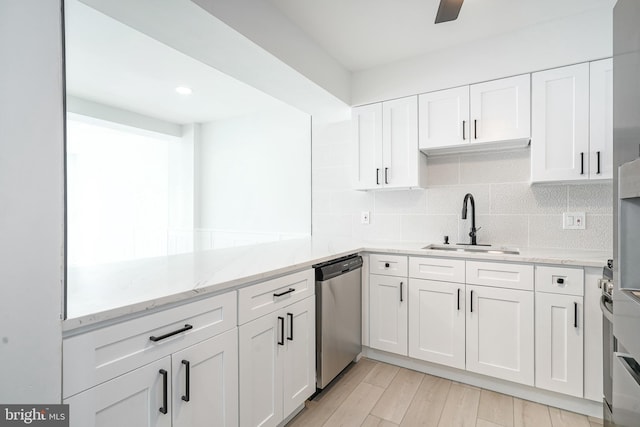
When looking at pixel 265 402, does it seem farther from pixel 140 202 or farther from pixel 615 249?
pixel 140 202

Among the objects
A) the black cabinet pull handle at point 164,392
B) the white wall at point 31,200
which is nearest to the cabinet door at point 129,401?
the black cabinet pull handle at point 164,392

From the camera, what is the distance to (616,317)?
0.69 m

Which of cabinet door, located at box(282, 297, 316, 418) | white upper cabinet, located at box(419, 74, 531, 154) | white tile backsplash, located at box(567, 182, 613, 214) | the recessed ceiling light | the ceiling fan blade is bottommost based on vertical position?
cabinet door, located at box(282, 297, 316, 418)

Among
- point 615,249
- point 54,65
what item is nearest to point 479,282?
point 615,249

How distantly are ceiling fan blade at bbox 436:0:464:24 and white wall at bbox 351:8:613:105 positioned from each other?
921 millimetres

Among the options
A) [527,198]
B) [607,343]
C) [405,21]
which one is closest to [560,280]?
[607,343]

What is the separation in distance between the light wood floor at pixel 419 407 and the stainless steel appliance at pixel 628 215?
1.29 meters

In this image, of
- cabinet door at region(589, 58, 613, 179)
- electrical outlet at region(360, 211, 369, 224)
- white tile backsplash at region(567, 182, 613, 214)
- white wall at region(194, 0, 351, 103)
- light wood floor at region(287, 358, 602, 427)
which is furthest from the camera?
electrical outlet at region(360, 211, 369, 224)

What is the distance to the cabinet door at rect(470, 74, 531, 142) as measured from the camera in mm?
2117

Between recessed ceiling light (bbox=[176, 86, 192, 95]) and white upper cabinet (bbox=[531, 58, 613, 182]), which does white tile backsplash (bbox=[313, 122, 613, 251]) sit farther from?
recessed ceiling light (bbox=[176, 86, 192, 95])

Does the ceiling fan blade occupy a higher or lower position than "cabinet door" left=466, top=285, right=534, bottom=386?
higher

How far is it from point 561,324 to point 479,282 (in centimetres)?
48

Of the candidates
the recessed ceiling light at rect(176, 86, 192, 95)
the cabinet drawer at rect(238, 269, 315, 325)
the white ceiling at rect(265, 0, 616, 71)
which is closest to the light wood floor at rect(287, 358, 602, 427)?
the cabinet drawer at rect(238, 269, 315, 325)

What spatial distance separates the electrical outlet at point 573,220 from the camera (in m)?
2.17
